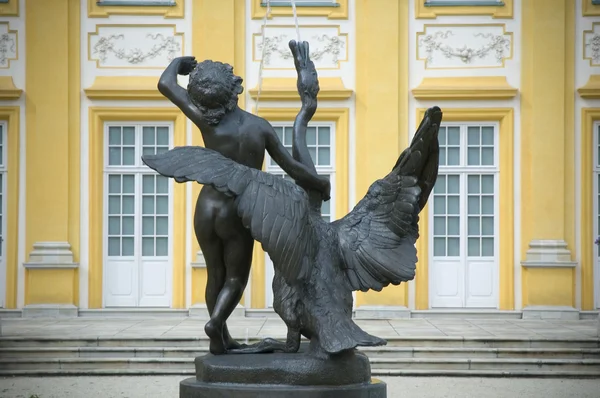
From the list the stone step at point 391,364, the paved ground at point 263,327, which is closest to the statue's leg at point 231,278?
the stone step at point 391,364

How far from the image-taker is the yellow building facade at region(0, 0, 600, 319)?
15047 millimetres

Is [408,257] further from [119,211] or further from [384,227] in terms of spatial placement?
[119,211]

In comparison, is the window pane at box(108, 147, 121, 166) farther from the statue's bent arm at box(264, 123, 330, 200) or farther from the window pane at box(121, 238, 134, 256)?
the statue's bent arm at box(264, 123, 330, 200)

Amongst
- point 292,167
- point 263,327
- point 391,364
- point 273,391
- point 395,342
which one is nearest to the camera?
point 273,391

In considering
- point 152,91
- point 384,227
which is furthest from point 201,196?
point 152,91


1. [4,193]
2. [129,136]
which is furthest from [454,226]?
[4,193]

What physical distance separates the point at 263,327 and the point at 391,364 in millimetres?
2461

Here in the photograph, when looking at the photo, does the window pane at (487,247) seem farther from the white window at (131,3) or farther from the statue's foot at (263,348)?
the statue's foot at (263,348)

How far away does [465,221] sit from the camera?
15.2m

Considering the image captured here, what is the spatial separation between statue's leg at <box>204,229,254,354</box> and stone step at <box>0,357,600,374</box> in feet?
17.4

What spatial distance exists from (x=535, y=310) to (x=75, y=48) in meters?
7.52

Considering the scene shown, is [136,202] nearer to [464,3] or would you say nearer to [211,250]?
[464,3]

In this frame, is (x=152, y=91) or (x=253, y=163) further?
(x=152, y=91)

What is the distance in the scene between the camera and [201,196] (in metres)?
5.70
